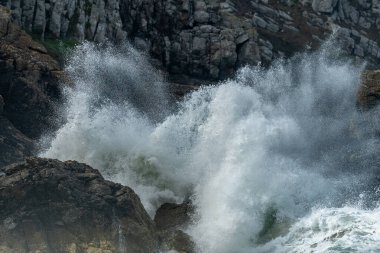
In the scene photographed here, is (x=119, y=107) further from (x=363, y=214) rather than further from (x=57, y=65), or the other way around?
(x=363, y=214)

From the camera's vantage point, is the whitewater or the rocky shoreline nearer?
the rocky shoreline

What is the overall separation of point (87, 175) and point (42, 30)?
15.5m

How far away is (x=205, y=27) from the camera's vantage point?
40719 millimetres

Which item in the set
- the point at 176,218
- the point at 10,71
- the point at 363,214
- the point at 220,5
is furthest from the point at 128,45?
the point at 363,214

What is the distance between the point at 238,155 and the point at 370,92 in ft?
39.9

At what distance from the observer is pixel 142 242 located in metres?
19.2

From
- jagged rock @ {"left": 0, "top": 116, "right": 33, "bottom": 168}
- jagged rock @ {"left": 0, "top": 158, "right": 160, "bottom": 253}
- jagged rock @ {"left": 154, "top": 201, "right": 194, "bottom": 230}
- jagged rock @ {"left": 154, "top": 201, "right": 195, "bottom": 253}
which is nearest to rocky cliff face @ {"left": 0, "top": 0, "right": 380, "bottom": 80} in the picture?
jagged rock @ {"left": 0, "top": 116, "right": 33, "bottom": 168}

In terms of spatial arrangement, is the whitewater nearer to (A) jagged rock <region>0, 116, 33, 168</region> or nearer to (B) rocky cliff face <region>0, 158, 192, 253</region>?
(A) jagged rock <region>0, 116, 33, 168</region>

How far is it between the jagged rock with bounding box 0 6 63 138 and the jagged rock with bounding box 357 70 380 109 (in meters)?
14.1

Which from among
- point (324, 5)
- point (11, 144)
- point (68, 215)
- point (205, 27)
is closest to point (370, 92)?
point (205, 27)

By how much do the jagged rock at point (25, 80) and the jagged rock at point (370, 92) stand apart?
14.1 meters

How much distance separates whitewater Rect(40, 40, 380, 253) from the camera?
69.9ft

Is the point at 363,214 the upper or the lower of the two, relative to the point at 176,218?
upper

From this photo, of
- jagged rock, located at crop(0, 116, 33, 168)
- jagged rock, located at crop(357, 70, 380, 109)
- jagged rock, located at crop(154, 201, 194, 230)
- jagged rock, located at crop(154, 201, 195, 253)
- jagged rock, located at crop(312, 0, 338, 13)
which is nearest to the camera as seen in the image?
jagged rock, located at crop(154, 201, 195, 253)
